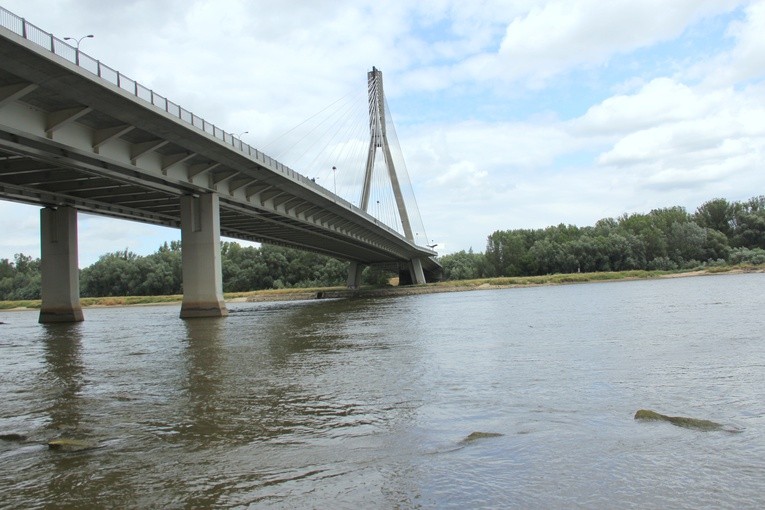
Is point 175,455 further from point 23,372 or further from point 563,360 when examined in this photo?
point 23,372

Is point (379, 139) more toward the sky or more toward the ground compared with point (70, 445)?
more toward the sky

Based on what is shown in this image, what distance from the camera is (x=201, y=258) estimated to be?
1624 inches

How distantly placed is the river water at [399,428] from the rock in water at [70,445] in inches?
4.9

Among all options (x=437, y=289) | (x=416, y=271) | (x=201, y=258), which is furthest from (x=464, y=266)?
(x=201, y=258)

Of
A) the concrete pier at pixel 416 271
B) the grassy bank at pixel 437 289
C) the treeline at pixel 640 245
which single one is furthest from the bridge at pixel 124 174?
the treeline at pixel 640 245

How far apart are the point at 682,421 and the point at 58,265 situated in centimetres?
4530

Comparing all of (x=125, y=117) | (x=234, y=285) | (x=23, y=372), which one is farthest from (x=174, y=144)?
(x=234, y=285)

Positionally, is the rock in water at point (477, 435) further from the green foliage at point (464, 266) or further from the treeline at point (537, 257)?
the green foliage at point (464, 266)

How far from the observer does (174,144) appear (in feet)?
116

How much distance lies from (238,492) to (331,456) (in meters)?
1.46

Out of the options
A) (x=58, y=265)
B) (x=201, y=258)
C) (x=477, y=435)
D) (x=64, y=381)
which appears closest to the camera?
(x=477, y=435)

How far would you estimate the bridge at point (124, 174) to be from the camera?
24.6 meters

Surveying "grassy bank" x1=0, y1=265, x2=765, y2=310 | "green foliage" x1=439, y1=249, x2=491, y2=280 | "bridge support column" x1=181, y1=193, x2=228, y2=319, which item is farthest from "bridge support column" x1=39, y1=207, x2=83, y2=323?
"green foliage" x1=439, y1=249, x2=491, y2=280

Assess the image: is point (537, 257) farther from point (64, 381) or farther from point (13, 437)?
point (13, 437)
